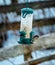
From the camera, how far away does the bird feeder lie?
80.3 inches

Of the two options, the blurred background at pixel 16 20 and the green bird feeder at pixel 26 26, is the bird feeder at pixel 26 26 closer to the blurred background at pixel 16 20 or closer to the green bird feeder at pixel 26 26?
the green bird feeder at pixel 26 26

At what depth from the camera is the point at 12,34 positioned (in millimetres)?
5082

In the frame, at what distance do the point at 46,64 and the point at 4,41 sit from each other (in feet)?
4.87

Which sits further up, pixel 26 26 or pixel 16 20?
pixel 16 20

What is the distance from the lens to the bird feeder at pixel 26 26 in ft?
6.69

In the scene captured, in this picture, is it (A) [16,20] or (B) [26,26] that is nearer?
(B) [26,26]

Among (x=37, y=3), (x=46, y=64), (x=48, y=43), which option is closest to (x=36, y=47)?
(x=48, y=43)

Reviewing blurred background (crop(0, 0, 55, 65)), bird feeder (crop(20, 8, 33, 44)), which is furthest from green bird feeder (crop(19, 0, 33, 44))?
blurred background (crop(0, 0, 55, 65))

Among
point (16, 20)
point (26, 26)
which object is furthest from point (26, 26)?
point (16, 20)

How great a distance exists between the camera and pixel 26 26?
2.11m

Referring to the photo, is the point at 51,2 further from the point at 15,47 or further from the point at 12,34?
the point at 15,47

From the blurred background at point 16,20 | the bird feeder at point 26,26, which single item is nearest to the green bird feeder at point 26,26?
the bird feeder at point 26,26

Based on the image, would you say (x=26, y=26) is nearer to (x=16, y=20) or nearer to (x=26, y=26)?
(x=26, y=26)

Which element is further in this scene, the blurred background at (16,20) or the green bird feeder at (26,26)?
the blurred background at (16,20)
